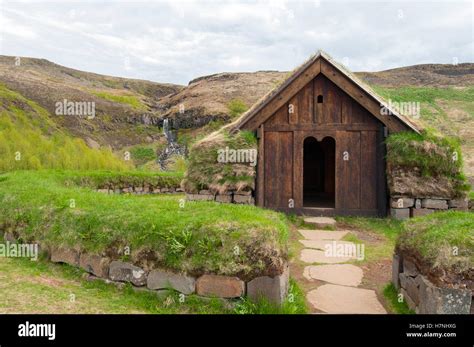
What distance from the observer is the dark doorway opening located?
56.3ft

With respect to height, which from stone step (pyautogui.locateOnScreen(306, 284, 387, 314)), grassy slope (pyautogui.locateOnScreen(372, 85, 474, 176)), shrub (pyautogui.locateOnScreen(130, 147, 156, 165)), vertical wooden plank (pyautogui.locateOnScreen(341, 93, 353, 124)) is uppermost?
grassy slope (pyautogui.locateOnScreen(372, 85, 474, 176))

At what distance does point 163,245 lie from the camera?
17.9 feet

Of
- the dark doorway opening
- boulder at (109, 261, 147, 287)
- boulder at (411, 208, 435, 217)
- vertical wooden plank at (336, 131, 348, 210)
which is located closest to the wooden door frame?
vertical wooden plank at (336, 131, 348, 210)

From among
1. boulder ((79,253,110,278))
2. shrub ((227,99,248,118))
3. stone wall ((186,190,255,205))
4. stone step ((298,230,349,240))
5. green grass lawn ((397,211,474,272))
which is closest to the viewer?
green grass lawn ((397,211,474,272))

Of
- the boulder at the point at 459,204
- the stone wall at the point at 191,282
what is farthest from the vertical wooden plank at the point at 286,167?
the stone wall at the point at 191,282

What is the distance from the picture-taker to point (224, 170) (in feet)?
36.7

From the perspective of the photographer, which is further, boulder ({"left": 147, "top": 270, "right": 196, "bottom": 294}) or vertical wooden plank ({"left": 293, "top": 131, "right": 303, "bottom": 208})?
vertical wooden plank ({"left": 293, "top": 131, "right": 303, "bottom": 208})

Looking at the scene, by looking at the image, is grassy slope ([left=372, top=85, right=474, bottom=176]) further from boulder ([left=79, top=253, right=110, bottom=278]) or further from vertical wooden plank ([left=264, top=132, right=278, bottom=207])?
boulder ([left=79, top=253, right=110, bottom=278])

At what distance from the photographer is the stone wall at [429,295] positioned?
4508 millimetres

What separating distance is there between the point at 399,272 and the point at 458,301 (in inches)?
60.2

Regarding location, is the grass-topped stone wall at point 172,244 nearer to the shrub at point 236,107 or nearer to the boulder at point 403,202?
the boulder at point 403,202

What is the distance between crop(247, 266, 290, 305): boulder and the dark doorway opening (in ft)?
39.3

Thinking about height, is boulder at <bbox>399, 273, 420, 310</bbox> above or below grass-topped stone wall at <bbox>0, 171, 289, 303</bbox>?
below
